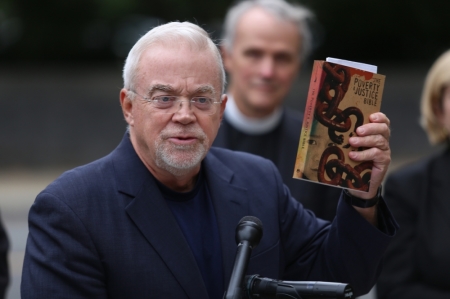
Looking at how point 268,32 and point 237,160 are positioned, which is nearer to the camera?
point 237,160

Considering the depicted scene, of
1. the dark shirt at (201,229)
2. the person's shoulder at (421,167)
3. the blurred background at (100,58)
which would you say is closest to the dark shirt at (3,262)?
the dark shirt at (201,229)

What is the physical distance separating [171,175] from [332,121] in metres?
0.64

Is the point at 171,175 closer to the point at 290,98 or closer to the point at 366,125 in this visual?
the point at 366,125

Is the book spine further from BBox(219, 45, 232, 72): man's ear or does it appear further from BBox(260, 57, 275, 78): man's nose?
BBox(219, 45, 232, 72): man's ear

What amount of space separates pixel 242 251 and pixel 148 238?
0.49 meters

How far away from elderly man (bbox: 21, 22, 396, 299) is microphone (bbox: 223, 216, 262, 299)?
1.20ft

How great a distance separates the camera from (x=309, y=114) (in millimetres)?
2639

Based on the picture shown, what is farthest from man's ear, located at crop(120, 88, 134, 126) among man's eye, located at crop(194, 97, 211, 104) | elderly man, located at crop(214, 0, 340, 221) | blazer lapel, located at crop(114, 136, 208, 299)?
elderly man, located at crop(214, 0, 340, 221)

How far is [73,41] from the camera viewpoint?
16469mm

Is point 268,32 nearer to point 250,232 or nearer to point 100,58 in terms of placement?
point 250,232

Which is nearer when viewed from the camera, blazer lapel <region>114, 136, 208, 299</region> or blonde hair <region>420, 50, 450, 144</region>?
blazer lapel <region>114, 136, 208, 299</region>

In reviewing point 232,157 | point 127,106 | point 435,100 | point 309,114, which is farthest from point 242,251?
point 435,100

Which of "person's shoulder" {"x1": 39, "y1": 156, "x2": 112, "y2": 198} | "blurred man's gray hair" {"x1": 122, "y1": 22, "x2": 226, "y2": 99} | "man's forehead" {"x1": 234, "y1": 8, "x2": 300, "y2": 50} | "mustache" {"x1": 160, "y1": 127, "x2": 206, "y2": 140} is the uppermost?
"man's forehead" {"x1": 234, "y1": 8, "x2": 300, "y2": 50}

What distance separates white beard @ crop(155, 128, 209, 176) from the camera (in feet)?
8.84
